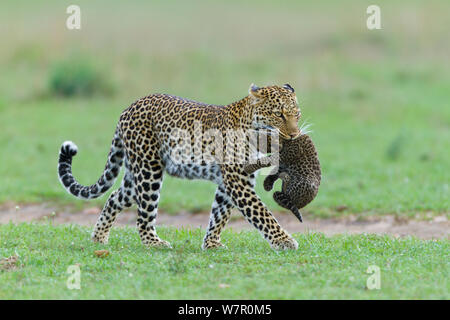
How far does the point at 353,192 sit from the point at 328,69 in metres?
9.92

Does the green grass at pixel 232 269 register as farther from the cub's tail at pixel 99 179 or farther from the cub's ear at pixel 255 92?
the cub's ear at pixel 255 92

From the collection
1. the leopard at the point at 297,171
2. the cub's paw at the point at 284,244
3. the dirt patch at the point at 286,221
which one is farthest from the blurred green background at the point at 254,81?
the cub's paw at the point at 284,244

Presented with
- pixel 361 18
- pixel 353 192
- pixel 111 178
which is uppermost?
pixel 361 18

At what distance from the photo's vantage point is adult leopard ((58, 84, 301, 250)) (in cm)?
861

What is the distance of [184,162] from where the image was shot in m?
9.07

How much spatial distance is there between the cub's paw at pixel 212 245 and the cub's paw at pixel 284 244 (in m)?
0.78

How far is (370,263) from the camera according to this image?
319 inches

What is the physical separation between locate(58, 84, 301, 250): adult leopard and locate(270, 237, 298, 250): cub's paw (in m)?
0.01

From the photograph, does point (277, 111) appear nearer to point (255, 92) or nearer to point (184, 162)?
point (255, 92)

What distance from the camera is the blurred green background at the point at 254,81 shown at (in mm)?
14000

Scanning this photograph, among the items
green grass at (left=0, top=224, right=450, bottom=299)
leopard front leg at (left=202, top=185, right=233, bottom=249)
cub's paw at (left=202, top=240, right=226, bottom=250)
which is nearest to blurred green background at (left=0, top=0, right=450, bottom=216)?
green grass at (left=0, top=224, right=450, bottom=299)

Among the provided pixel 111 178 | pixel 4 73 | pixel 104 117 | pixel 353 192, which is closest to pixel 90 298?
pixel 111 178
